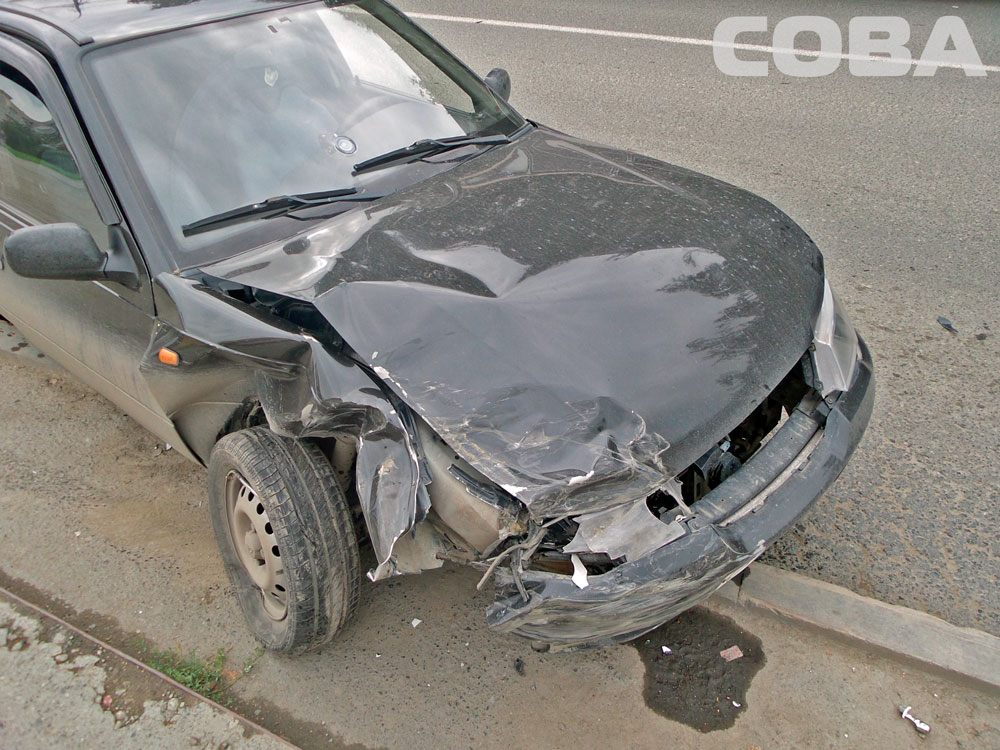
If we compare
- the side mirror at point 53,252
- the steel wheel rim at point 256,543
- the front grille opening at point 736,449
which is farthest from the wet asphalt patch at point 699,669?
the side mirror at point 53,252

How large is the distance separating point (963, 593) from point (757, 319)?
1317mm

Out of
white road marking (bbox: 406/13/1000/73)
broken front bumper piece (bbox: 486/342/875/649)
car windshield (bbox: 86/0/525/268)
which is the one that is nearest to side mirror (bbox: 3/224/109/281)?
car windshield (bbox: 86/0/525/268)

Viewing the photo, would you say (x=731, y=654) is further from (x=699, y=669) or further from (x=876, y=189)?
(x=876, y=189)

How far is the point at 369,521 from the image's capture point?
2100 mm

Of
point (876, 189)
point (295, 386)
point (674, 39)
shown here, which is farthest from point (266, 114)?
point (674, 39)

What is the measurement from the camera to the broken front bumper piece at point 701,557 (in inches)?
76.7

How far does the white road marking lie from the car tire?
24.4 feet

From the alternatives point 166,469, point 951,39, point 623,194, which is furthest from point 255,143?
point 951,39

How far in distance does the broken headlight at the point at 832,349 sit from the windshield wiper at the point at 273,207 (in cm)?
158

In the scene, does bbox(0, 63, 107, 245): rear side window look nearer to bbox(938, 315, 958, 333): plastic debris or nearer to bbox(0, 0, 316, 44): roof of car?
bbox(0, 0, 316, 44): roof of car

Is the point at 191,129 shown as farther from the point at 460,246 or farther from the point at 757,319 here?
the point at 757,319

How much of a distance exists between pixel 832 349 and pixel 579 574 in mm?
1175

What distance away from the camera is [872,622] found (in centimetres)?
260

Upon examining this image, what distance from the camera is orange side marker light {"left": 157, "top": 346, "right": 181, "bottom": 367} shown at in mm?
2443
